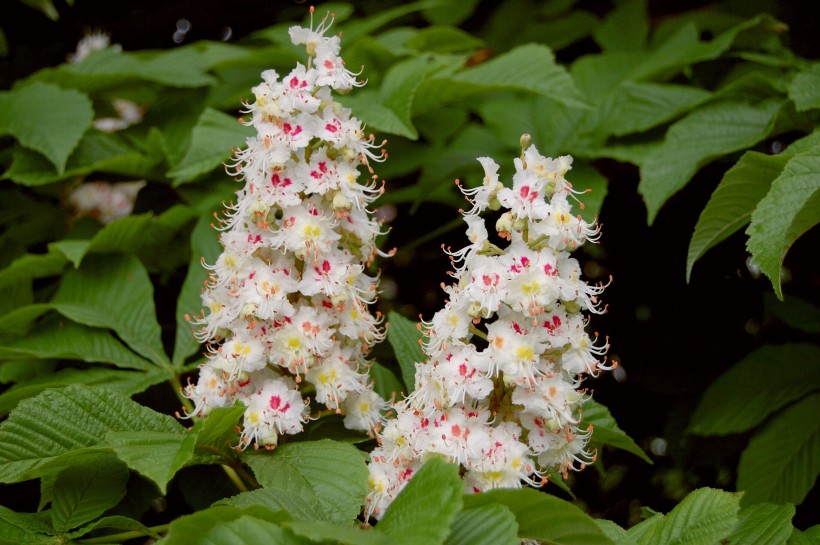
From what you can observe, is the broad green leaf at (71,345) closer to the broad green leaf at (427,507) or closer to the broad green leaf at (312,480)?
the broad green leaf at (312,480)

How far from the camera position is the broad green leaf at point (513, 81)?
240 centimetres

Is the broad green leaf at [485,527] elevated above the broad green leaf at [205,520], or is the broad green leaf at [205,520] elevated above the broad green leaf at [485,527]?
the broad green leaf at [205,520]

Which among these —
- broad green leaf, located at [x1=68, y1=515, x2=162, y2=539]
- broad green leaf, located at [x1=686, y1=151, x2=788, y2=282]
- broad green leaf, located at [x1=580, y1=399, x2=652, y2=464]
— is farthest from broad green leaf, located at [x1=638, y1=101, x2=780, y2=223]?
broad green leaf, located at [x1=68, y1=515, x2=162, y2=539]

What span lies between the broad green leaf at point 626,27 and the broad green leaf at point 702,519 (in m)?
2.03

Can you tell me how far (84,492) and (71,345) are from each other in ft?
2.07

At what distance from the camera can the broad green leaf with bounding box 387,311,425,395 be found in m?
1.88

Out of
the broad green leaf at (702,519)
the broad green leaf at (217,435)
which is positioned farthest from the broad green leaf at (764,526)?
the broad green leaf at (217,435)

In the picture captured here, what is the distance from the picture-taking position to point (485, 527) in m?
1.27

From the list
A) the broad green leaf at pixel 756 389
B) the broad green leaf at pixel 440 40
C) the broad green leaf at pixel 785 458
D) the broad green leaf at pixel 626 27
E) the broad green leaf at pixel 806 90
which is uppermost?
the broad green leaf at pixel 806 90

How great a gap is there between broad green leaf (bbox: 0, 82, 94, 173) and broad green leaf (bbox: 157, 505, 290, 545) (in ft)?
5.02

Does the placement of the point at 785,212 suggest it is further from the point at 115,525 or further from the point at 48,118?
the point at 48,118

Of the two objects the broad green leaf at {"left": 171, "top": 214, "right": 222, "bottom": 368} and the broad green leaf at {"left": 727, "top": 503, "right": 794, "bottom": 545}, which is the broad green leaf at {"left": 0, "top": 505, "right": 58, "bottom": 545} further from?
the broad green leaf at {"left": 727, "top": 503, "right": 794, "bottom": 545}

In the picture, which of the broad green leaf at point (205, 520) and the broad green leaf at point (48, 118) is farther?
the broad green leaf at point (48, 118)

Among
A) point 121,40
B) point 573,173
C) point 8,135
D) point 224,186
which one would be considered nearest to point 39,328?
point 224,186
